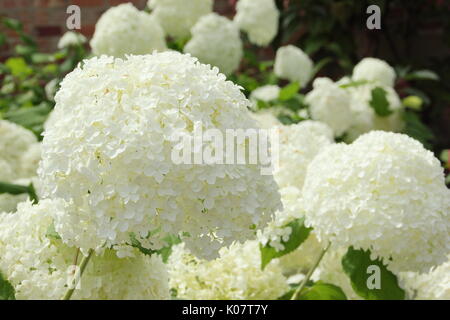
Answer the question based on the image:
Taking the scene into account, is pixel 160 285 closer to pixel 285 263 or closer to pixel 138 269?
pixel 138 269

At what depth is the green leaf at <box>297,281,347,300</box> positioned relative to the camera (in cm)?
94

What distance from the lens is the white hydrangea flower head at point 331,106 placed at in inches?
71.5

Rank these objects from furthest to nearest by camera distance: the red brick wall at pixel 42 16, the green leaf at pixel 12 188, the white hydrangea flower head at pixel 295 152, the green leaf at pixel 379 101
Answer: the red brick wall at pixel 42 16 < the green leaf at pixel 379 101 < the white hydrangea flower head at pixel 295 152 < the green leaf at pixel 12 188

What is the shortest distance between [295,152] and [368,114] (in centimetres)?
95

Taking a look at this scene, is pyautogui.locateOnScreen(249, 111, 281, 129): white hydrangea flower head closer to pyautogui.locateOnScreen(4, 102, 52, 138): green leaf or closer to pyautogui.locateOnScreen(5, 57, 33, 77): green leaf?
pyautogui.locateOnScreen(4, 102, 52, 138): green leaf

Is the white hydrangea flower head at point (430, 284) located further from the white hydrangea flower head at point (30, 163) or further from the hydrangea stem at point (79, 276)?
the white hydrangea flower head at point (30, 163)

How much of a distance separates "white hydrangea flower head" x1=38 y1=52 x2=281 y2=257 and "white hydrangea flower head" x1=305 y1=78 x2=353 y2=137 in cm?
114

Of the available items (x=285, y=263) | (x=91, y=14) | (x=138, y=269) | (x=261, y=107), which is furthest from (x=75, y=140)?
(x=91, y=14)

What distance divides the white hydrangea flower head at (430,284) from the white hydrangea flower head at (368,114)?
0.92 m

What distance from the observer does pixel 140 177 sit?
0.62 metres

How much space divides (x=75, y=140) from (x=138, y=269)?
226 mm

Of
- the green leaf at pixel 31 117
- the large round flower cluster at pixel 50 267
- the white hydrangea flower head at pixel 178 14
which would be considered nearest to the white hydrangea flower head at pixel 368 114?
the white hydrangea flower head at pixel 178 14

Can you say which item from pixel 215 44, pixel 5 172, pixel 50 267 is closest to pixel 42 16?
pixel 215 44

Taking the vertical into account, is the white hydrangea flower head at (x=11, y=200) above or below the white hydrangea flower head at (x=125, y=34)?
below
